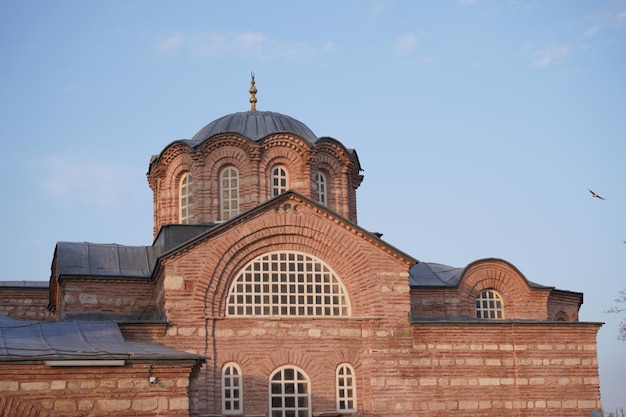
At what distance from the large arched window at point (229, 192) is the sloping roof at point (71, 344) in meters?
6.39

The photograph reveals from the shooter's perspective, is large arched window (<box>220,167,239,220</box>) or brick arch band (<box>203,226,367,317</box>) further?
large arched window (<box>220,167,239,220</box>)

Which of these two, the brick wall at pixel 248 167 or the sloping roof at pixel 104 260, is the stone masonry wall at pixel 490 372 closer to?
the brick wall at pixel 248 167

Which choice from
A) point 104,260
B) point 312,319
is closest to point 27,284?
point 104,260

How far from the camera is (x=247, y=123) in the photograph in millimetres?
28547

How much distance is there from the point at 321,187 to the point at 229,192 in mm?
2770

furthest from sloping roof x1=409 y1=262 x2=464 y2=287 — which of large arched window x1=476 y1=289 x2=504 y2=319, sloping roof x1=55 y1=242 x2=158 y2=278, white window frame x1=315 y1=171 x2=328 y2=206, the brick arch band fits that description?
sloping roof x1=55 y1=242 x2=158 y2=278

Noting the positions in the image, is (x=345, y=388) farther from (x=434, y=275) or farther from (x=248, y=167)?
(x=248, y=167)

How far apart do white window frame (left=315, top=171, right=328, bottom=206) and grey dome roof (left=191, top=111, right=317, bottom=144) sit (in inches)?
40.8

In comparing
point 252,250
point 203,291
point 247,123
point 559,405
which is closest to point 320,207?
point 252,250

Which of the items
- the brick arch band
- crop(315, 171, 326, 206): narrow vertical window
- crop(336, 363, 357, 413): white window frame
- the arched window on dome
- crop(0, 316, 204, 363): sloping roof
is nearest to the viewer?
crop(0, 316, 204, 363): sloping roof

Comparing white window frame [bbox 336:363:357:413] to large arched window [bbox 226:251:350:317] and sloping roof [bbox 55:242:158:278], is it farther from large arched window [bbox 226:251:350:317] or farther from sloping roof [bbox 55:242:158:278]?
sloping roof [bbox 55:242:158:278]

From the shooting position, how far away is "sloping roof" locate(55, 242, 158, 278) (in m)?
25.7

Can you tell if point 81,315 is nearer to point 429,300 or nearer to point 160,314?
point 160,314

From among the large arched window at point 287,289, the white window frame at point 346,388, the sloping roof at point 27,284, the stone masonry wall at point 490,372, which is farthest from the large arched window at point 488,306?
the sloping roof at point 27,284
